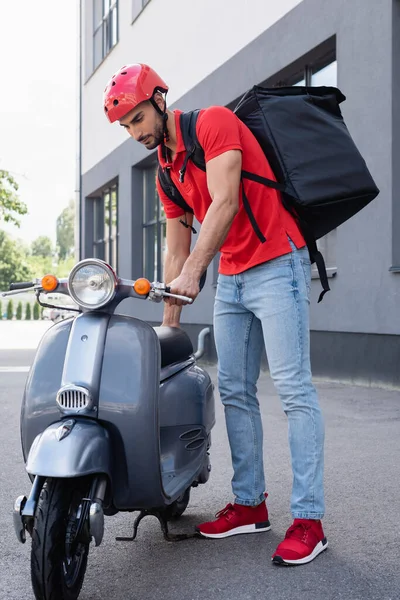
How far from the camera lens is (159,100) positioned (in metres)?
3.05

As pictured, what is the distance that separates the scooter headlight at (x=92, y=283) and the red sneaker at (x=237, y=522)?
3.70 feet

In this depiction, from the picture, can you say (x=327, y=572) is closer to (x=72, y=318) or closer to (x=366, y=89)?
(x=72, y=318)

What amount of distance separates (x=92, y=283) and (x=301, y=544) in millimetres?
1200

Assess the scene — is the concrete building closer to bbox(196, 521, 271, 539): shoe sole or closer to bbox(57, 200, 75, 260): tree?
bbox(196, 521, 271, 539): shoe sole

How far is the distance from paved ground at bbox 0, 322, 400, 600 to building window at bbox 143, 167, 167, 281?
10.6 metres

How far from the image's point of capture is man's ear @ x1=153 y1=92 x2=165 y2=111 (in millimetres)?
3036

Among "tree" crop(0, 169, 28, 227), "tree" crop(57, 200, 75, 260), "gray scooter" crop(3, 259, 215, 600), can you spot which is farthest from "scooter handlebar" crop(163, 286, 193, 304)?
"tree" crop(57, 200, 75, 260)

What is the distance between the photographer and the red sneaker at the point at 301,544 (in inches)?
117

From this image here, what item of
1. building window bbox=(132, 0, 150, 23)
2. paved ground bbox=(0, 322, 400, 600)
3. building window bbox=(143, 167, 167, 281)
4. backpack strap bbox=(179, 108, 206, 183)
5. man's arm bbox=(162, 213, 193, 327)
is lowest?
paved ground bbox=(0, 322, 400, 600)

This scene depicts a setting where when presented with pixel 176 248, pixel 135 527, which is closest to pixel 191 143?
pixel 176 248

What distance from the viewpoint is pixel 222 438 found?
5.77 meters

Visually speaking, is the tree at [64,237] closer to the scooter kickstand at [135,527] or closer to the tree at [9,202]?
the tree at [9,202]

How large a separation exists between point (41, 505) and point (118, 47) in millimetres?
16096

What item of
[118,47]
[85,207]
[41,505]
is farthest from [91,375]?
[85,207]
